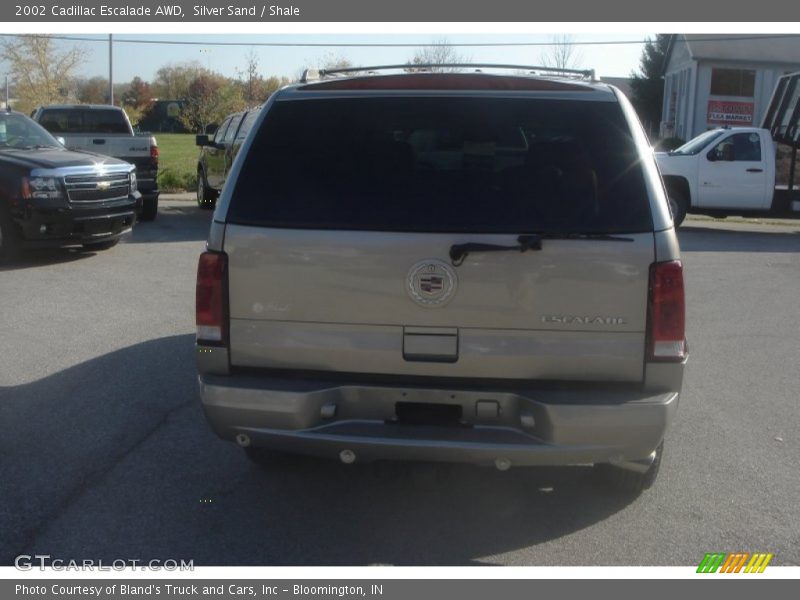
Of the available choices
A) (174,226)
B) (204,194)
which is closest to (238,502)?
(174,226)

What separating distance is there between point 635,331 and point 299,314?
1.44 meters

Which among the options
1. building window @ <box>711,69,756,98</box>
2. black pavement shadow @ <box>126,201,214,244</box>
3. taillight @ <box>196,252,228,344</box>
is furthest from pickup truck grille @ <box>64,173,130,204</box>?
building window @ <box>711,69,756,98</box>

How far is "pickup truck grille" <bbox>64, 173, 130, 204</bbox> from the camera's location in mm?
11375

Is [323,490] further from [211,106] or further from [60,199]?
[211,106]

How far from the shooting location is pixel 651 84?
157 feet

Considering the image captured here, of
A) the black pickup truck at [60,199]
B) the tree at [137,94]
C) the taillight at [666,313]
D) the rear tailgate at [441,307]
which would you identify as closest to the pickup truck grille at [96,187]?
the black pickup truck at [60,199]

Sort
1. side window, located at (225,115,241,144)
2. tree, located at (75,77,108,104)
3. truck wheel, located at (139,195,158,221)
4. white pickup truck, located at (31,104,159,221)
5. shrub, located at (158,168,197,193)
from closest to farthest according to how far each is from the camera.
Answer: white pickup truck, located at (31,104,159,221) → truck wheel, located at (139,195,158,221) → side window, located at (225,115,241,144) → shrub, located at (158,168,197,193) → tree, located at (75,77,108,104)

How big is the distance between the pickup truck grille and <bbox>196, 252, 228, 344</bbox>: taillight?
788cm

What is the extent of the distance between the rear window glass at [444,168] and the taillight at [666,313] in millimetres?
215

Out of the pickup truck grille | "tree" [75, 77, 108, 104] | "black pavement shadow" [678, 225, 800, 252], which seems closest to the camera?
the pickup truck grille

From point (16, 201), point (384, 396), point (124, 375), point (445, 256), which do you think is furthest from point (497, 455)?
point (16, 201)

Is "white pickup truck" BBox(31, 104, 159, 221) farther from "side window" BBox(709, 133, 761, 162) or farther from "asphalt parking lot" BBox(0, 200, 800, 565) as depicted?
"side window" BBox(709, 133, 761, 162)

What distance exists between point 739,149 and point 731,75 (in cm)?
2024

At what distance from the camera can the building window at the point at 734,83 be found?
36.2 meters
